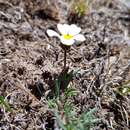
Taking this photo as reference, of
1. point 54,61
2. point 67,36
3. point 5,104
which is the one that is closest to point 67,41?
point 67,36

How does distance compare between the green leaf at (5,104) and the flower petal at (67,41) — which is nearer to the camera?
the green leaf at (5,104)

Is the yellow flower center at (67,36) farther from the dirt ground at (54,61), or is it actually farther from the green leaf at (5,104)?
the green leaf at (5,104)

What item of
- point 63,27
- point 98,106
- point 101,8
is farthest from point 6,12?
point 98,106

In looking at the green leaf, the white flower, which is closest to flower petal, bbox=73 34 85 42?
the white flower

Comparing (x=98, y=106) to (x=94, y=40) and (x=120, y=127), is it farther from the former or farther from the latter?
(x=94, y=40)

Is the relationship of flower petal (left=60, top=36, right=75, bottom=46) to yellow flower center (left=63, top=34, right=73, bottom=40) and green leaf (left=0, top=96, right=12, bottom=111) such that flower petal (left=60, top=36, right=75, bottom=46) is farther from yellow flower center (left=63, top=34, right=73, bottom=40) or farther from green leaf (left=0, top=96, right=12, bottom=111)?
green leaf (left=0, top=96, right=12, bottom=111)

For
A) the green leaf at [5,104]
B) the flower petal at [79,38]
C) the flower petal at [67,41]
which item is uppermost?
the flower petal at [79,38]

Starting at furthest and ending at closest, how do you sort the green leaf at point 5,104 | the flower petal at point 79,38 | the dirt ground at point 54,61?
the flower petal at point 79,38
the dirt ground at point 54,61
the green leaf at point 5,104

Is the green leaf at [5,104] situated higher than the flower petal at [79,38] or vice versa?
the flower petal at [79,38]

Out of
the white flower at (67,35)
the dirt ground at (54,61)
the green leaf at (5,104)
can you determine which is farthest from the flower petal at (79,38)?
the green leaf at (5,104)
